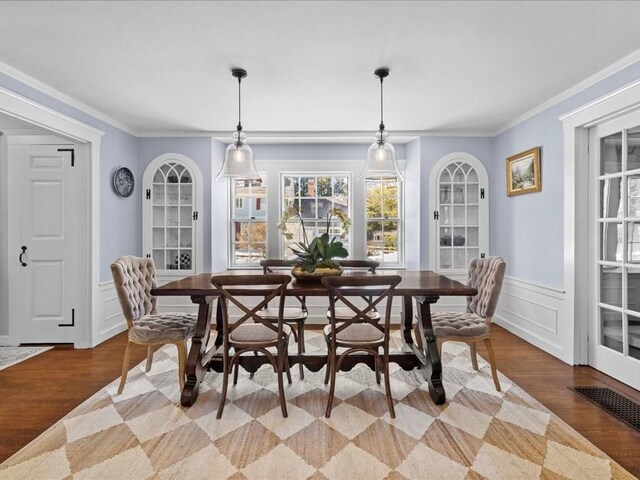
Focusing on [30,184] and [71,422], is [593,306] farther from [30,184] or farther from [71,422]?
[30,184]

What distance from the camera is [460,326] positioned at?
2.76 m

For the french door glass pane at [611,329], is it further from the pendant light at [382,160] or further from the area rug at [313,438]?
the pendant light at [382,160]

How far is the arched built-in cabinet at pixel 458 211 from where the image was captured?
4691 millimetres

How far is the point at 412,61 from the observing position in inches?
106

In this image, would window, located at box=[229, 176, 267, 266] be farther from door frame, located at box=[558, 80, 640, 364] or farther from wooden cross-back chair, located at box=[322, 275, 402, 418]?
door frame, located at box=[558, 80, 640, 364]

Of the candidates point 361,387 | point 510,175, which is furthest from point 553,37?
point 361,387

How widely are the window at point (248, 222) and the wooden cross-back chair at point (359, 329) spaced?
107 inches

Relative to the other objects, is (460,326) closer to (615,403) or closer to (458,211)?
(615,403)

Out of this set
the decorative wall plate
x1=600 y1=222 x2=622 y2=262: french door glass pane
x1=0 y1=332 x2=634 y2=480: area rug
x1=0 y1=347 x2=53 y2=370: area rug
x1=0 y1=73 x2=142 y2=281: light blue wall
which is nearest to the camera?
x1=0 y1=332 x2=634 y2=480: area rug

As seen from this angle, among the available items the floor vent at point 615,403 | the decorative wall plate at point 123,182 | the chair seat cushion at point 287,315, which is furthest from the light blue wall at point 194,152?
the floor vent at point 615,403

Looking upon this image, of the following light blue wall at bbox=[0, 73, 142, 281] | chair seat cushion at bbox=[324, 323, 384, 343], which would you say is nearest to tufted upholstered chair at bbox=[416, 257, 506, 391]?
chair seat cushion at bbox=[324, 323, 384, 343]

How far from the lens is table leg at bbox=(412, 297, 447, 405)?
254cm

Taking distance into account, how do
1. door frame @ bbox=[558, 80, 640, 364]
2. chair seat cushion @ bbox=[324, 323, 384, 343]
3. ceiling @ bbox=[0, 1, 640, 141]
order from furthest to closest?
1. door frame @ bbox=[558, 80, 640, 364]
2. chair seat cushion @ bbox=[324, 323, 384, 343]
3. ceiling @ bbox=[0, 1, 640, 141]

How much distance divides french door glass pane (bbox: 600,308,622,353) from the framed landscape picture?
1332mm
